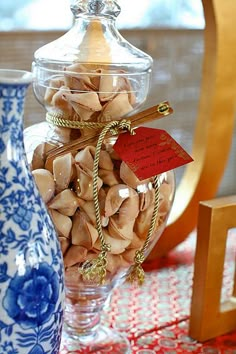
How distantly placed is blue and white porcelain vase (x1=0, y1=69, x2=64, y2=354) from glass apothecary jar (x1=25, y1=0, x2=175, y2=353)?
84 mm

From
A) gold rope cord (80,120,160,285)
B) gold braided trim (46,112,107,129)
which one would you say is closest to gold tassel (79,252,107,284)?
gold rope cord (80,120,160,285)

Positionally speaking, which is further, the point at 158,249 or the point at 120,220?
the point at 158,249

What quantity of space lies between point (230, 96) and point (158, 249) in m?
0.20

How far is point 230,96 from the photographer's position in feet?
2.39

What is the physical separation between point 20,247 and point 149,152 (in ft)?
0.52

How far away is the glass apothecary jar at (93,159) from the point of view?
1.67 feet

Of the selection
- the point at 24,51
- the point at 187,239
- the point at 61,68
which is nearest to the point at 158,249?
the point at 187,239

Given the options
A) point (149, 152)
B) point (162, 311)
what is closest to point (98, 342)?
point (162, 311)

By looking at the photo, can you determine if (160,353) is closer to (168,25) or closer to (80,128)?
(80,128)

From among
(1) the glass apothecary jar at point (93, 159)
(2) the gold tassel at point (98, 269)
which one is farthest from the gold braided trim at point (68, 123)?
(2) the gold tassel at point (98, 269)

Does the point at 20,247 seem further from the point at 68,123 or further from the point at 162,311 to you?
the point at 162,311

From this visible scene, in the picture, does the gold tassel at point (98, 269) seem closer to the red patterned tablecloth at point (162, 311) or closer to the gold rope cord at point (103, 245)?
the gold rope cord at point (103, 245)

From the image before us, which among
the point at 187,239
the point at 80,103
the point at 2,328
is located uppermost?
the point at 80,103

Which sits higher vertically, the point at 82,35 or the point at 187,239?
the point at 82,35
